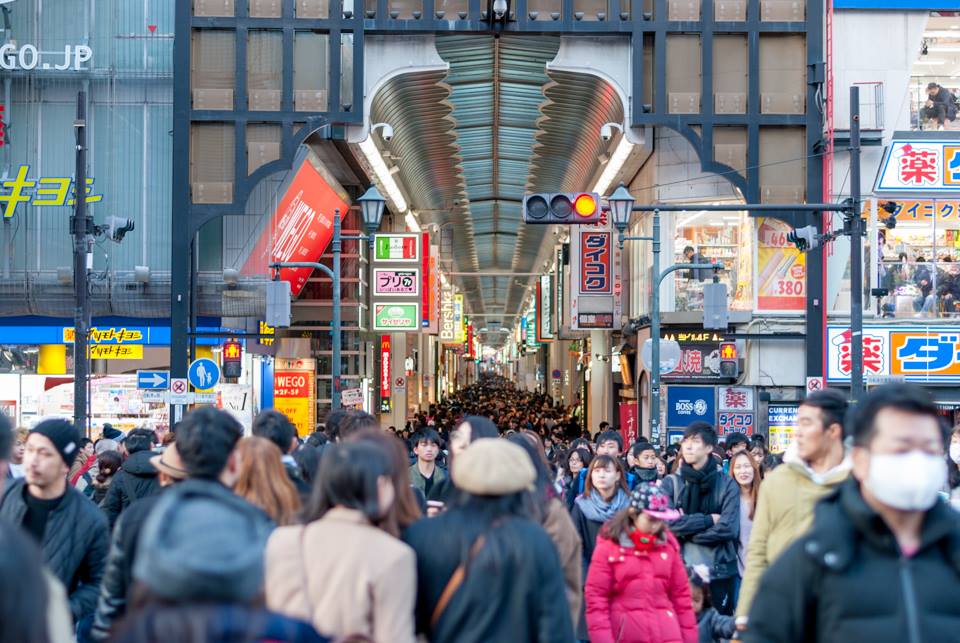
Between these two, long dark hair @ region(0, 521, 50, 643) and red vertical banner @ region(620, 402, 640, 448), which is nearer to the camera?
long dark hair @ region(0, 521, 50, 643)

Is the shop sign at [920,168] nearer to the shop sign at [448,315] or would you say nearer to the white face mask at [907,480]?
the white face mask at [907,480]

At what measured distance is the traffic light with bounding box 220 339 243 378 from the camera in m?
23.6

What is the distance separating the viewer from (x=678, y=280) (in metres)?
27.3

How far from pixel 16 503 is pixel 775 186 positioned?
20.0m

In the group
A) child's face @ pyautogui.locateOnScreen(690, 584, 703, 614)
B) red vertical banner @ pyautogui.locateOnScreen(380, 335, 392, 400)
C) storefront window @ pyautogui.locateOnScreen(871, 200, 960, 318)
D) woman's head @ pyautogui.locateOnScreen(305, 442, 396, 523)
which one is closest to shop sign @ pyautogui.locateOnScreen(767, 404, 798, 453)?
storefront window @ pyautogui.locateOnScreen(871, 200, 960, 318)

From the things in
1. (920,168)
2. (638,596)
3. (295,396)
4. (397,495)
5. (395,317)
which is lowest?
(295,396)

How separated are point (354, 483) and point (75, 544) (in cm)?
212

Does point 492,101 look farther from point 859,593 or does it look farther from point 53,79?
point 859,593

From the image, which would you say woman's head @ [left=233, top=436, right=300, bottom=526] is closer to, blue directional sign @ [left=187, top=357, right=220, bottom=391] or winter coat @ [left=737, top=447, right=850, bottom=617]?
winter coat @ [left=737, top=447, right=850, bottom=617]

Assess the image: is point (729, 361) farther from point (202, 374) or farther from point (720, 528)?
point (720, 528)

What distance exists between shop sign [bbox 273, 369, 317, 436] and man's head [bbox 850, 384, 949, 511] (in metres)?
25.8

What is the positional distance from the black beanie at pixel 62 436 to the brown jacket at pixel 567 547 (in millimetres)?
2326

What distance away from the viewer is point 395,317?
2748 cm

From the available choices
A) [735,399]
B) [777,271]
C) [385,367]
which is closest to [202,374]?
[735,399]
